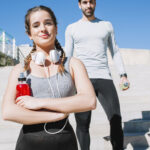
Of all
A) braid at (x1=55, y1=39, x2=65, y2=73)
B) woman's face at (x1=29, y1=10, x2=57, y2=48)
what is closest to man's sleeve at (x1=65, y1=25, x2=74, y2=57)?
braid at (x1=55, y1=39, x2=65, y2=73)

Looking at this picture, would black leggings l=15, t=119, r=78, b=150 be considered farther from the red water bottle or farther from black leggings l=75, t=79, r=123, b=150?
black leggings l=75, t=79, r=123, b=150

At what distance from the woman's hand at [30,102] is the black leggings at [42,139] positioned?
9cm

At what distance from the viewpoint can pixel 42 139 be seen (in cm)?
111

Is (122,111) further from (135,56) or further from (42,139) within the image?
(135,56)

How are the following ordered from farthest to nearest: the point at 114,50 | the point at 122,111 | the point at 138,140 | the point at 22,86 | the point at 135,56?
the point at 135,56
the point at 122,111
the point at 138,140
the point at 114,50
the point at 22,86

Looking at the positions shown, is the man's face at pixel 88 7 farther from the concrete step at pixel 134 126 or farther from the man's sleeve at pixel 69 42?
the concrete step at pixel 134 126

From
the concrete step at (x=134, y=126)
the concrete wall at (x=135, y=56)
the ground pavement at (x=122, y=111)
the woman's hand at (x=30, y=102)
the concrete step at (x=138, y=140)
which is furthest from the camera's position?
the concrete wall at (x=135, y=56)

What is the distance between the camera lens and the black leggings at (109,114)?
230 cm

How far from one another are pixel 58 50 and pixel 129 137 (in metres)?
2.57

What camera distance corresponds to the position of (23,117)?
3.58 feet

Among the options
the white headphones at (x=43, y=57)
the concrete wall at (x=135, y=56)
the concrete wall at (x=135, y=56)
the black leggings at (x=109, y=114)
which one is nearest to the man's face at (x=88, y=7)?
the black leggings at (x=109, y=114)

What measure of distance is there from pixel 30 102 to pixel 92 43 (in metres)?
1.40

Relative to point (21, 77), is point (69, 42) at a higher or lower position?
higher

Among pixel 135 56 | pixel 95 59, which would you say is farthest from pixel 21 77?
pixel 135 56
